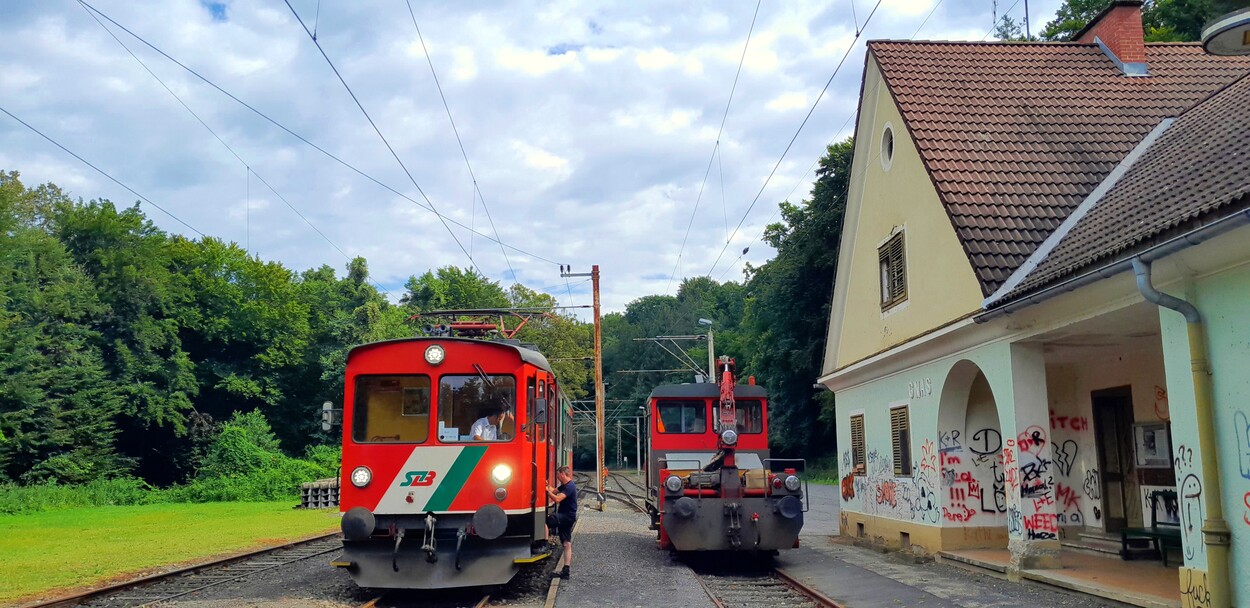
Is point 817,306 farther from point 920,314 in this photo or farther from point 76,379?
point 76,379

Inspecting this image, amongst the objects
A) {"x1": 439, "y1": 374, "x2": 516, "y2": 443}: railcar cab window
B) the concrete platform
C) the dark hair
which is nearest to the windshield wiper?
{"x1": 439, "y1": 374, "x2": 516, "y2": 443}: railcar cab window

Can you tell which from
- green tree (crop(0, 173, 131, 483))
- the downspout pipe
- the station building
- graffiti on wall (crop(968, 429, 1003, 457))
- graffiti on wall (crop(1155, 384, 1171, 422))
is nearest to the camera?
the downspout pipe

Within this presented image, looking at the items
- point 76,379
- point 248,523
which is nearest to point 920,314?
point 248,523

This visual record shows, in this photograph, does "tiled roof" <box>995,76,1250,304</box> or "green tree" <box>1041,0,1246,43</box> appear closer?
"tiled roof" <box>995,76,1250,304</box>

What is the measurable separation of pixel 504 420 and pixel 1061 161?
870 centimetres

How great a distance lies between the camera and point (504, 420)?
10297 mm

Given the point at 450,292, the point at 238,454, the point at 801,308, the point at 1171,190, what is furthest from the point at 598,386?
the point at 450,292

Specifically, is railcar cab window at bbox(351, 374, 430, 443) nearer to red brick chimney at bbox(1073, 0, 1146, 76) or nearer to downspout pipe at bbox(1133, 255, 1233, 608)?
downspout pipe at bbox(1133, 255, 1233, 608)

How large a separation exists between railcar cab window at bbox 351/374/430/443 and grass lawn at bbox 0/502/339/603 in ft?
13.5

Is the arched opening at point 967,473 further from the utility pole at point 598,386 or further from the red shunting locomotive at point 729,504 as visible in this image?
the utility pole at point 598,386

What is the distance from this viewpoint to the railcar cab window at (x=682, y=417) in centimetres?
1675

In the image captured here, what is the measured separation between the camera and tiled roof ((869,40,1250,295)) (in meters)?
12.2

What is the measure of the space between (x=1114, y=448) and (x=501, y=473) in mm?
8708

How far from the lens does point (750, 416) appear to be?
1622 cm
